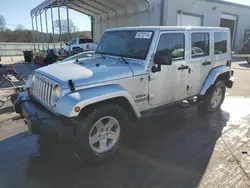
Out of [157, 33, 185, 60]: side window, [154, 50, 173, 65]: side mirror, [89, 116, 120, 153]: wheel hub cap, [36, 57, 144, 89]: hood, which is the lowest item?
[89, 116, 120, 153]: wheel hub cap

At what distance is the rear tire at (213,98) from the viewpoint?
499cm

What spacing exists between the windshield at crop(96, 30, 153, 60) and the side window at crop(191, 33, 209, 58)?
120 cm

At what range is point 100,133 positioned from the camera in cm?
308

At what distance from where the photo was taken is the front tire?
278 centimetres

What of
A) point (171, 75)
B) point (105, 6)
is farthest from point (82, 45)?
point (171, 75)

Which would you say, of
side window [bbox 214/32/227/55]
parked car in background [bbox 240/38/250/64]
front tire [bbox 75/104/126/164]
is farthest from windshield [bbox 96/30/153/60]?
parked car in background [bbox 240/38/250/64]

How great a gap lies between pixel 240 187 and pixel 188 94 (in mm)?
2177

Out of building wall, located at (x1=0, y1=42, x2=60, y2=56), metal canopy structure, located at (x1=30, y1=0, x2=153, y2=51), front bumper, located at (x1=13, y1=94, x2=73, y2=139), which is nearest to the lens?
front bumper, located at (x1=13, y1=94, x2=73, y2=139)

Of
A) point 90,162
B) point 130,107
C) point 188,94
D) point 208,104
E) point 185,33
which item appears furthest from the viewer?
point 208,104

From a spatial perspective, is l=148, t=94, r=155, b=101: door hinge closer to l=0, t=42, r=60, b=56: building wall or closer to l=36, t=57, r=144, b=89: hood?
l=36, t=57, r=144, b=89: hood

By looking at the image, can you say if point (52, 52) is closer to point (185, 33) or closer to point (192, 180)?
point (185, 33)

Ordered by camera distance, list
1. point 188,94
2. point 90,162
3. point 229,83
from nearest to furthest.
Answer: point 90,162
point 188,94
point 229,83

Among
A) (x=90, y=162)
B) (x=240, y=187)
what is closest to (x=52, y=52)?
(x=90, y=162)

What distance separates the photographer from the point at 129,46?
379 centimetres
